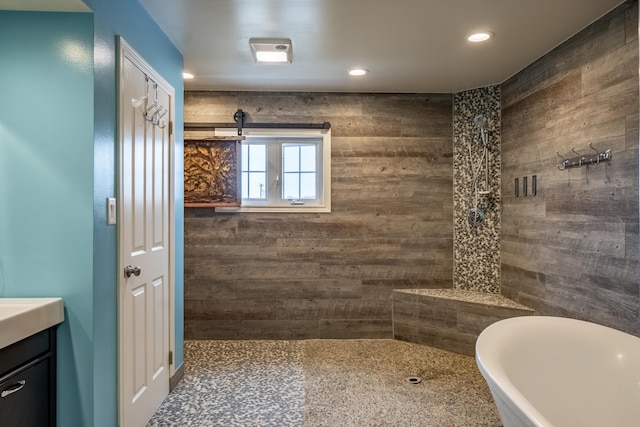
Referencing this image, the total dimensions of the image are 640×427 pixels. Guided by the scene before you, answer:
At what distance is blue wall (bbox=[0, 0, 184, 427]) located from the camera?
1677 millimetres

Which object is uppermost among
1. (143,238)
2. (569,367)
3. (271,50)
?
(271,50)

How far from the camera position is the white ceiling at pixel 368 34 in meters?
2.16

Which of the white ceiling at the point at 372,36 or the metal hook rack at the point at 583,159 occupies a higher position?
the white ceiling at the point at 372,36

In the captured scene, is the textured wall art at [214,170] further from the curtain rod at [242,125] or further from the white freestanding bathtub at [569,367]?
the white freestanding bathtub at [569,367]

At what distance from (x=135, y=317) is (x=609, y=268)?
8.67 feet

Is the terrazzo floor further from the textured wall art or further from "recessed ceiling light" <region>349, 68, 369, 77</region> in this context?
"recessed ceiling light" <region>349, 68, 369, 77</region>

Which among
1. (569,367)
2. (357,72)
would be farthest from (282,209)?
(569,367)

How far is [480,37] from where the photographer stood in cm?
256

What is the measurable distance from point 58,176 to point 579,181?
9.47 feet

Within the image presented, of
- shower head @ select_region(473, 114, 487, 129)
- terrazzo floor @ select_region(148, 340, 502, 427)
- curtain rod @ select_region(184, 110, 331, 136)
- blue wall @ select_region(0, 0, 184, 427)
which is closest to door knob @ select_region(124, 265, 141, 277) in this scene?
blue wall @ select_region(0, 0, 184, 427)

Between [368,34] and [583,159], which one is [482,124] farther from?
[368,34]

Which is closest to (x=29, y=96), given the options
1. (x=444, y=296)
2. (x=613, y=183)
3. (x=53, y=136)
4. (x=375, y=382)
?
(x=53, y=136)

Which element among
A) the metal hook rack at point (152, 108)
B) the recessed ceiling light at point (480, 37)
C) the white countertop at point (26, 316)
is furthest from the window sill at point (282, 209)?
the white countertop at point (26, 316)

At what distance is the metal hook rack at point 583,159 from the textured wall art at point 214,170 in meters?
2.59
